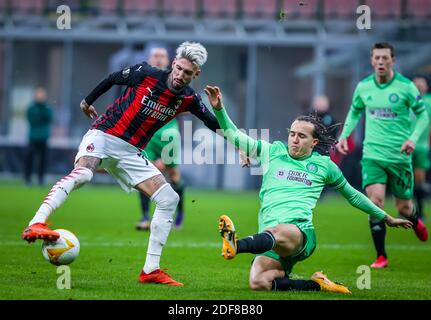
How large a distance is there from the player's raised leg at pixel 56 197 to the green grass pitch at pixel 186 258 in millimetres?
432

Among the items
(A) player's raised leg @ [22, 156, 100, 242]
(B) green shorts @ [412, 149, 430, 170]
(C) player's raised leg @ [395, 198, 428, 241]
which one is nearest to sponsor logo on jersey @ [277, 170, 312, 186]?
(A) player's raised leg @ [22, 156, 100, 242]

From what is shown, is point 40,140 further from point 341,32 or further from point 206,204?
point 341,32

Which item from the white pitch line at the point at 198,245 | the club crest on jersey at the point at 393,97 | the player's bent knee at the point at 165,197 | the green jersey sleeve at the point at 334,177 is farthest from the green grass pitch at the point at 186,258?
the club crest on jersey at the point at 393,97

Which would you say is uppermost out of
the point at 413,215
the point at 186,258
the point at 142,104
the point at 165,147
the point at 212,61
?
the point at 212,61

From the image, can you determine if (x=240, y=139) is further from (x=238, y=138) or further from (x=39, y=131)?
(x=39, y=131)

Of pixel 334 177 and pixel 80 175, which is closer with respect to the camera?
pixel 80 175

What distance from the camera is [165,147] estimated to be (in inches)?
483

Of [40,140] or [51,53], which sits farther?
[51,53]

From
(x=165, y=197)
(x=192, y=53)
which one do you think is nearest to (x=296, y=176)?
(x=165, y=197)

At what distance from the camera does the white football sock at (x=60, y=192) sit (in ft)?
21.5

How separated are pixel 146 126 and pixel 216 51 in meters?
17.8
